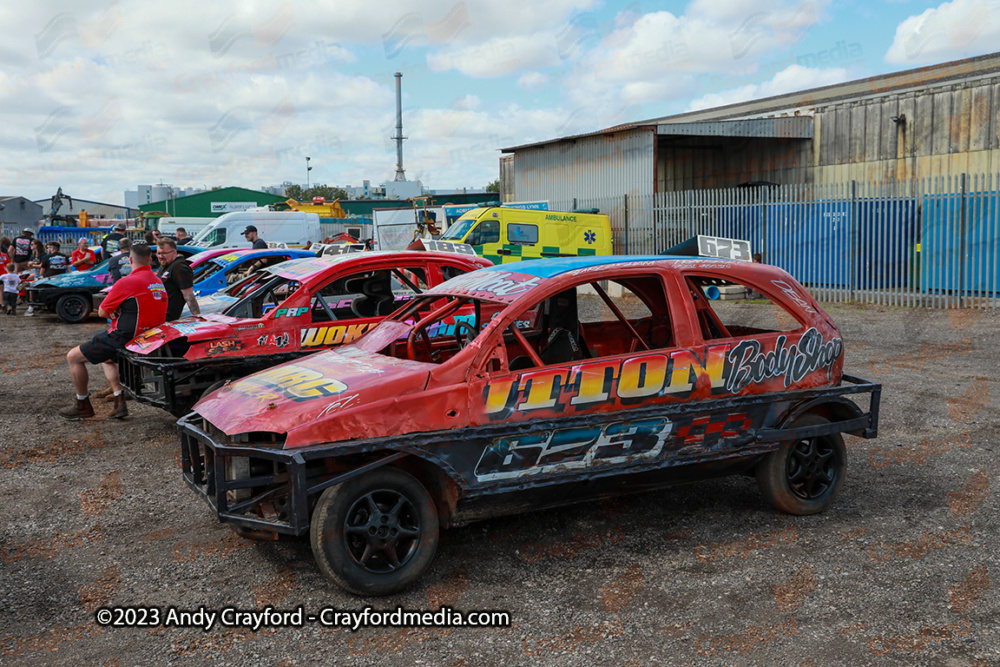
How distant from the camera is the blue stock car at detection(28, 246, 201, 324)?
650 inches

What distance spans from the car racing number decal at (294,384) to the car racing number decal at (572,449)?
0.89 metres

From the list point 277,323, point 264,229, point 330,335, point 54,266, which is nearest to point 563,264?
point 330,335

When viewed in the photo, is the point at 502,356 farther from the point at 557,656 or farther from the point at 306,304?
the point at 306,304

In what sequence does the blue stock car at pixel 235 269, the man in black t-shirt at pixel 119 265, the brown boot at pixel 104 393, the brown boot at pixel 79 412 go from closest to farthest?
1. the brown boot at pixel 79 412
2. the brown boot at pixel 104 393
3. the blue stock car at pixel 235 269
4. the man in black t-shirt at pixel 119 265

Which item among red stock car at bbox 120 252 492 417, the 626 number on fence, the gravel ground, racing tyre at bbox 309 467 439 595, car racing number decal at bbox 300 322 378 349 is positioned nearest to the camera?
the gravel ground

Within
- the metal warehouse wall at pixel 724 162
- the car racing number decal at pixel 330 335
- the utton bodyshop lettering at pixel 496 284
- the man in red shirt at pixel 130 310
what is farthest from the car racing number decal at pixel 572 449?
the metal warehouse wall at pixel 724 162

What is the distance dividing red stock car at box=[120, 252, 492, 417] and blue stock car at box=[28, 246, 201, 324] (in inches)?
369

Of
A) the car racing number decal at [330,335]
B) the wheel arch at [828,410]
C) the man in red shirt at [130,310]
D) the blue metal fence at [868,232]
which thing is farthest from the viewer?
the blue metal fence at [868,232]

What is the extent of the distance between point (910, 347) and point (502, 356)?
375 inches

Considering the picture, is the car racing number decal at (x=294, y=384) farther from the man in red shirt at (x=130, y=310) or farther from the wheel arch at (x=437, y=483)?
the man in red shirt at (x=130, y=310)

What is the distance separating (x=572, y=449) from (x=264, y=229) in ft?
74.9

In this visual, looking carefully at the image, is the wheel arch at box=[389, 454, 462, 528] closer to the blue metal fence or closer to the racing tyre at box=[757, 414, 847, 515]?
the racing tyre at box=[757, 414, 847, 515]

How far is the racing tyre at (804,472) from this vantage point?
5020 millimetres

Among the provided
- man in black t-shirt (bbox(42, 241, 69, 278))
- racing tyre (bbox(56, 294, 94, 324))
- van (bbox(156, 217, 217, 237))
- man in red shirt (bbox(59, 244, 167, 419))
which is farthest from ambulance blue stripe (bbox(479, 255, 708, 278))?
van (bbox(156, 217, 217, 237))
